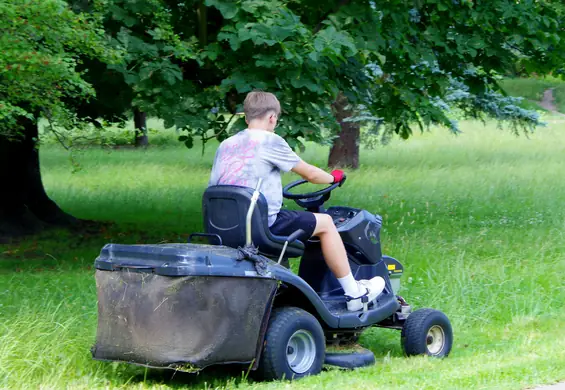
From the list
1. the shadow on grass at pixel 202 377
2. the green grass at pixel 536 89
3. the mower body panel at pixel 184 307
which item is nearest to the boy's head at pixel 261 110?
the mower body panel at pixel 184 307

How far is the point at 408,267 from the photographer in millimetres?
10344

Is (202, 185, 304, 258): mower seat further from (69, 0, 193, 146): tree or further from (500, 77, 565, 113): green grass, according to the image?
(500, 77, 565, 113): green grass

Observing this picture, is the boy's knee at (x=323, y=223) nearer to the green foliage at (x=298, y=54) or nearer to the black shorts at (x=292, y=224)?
the black shorts at (x=292, y=224)

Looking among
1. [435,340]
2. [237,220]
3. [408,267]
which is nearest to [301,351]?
[237,220]

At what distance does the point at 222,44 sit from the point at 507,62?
3.93m

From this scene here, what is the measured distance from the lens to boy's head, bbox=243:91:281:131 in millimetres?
6367

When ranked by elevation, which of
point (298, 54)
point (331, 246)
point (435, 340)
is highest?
point (298, 54)

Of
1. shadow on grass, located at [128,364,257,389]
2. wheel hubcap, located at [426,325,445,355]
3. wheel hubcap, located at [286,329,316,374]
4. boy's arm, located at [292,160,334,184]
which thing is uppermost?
boy's arm, located at [292,160,334,184]

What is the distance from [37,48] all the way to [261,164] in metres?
2.81

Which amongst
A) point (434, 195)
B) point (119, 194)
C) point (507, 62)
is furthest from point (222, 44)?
point (119, 194)

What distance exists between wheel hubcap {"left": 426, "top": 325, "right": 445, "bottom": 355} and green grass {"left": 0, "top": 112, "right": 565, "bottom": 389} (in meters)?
0.13

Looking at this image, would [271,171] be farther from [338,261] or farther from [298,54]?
[298,54]

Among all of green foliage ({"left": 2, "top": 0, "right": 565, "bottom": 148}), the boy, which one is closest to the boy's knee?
the boy

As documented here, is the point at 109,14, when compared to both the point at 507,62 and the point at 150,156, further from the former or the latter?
the point at 150,156
